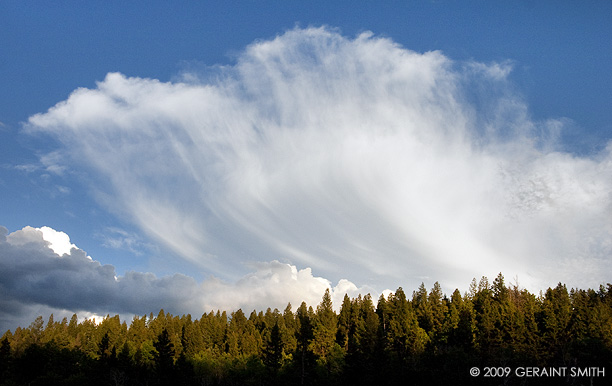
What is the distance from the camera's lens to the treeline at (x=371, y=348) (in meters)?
88.9

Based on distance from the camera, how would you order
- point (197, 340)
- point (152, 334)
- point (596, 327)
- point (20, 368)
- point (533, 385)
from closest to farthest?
point (533, 385) → point (596, 327) → point (20, 368) → point (197, 340) → point (152, 334)

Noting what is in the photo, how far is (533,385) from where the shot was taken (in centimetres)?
8225

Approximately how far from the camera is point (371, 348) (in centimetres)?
9300

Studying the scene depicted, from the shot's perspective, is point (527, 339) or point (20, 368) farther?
point (20, 368)

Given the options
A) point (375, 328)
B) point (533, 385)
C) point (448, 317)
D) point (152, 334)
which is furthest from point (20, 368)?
point (533, 385)

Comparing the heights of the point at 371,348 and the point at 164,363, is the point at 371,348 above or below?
above

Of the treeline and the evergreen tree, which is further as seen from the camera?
the evergreen tree

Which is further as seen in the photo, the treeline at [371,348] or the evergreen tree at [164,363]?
the evergreen tree at [164,363]

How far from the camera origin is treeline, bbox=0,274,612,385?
88.9m

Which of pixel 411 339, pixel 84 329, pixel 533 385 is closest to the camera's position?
pixel 533 385

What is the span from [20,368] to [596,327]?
163682 millimetres

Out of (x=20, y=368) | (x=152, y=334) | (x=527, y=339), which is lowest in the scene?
(x=20, y=368)

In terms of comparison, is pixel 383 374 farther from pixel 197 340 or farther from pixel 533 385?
pixel 197 340

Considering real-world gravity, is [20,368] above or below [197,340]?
below
